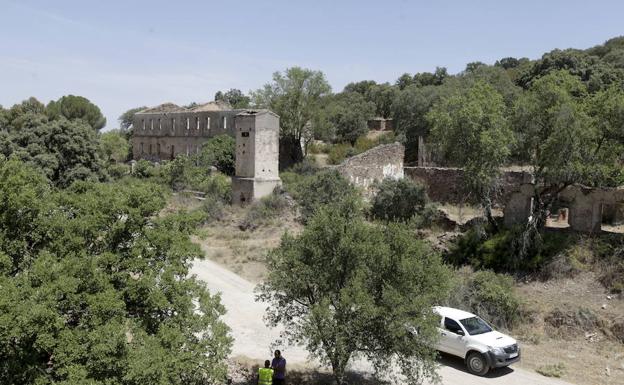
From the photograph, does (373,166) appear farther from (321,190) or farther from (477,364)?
(477,364)

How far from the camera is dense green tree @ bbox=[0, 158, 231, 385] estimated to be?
7.98 m

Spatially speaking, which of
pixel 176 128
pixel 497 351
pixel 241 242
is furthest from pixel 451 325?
pixel 176 128

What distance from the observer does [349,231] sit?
11.1 meters

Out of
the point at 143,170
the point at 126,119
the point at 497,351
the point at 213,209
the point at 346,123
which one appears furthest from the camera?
the point at 126,119

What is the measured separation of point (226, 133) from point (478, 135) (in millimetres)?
25926

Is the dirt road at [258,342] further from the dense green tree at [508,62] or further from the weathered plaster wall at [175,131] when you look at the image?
the dense green tree at [508,62]

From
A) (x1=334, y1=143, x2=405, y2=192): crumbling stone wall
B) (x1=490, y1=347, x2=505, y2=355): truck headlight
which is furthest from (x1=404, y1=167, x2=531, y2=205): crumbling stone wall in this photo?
(x1=490, y1=347, x2=505, y2=355): truck headlight

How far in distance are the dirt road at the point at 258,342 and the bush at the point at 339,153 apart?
21.8 metres

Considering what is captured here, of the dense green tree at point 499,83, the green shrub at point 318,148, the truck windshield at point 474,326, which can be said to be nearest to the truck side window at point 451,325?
the truck windshield at point 474,326

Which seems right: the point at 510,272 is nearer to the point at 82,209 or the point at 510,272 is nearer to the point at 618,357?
the point at 618,357

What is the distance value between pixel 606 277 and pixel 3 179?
58.0ft

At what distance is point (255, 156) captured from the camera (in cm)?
3077

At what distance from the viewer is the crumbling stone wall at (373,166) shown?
34312 mm

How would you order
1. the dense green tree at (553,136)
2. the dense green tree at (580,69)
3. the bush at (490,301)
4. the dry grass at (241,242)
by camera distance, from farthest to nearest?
the dense green tree at (580,69)
the dry grass at (241,242)
the dense green tree at (553,136)
the bush at (490,301)
